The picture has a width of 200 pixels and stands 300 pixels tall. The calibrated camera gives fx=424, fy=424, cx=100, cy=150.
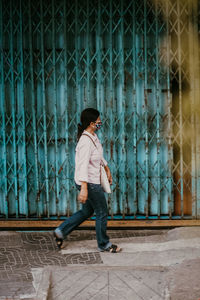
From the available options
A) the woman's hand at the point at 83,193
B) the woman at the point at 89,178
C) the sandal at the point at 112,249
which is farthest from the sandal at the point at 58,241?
the woman's hand at the point at 83,193

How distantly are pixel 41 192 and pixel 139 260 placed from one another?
91.1 inches

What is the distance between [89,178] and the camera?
5.69 metres

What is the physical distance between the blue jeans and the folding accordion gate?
121cm

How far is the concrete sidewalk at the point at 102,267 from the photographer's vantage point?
185 inches

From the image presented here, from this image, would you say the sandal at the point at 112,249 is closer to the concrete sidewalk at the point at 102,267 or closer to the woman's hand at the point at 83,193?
the concrete sidewalk at the point at 102,267

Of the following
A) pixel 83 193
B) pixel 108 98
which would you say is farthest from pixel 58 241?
pixel 108 98

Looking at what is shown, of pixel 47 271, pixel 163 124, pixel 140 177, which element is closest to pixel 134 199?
pixel 140 177

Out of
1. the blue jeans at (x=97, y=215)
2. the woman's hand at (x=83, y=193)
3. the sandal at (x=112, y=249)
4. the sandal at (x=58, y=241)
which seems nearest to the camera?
the woman's hand at (x=83, y=193)

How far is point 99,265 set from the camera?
211 inches

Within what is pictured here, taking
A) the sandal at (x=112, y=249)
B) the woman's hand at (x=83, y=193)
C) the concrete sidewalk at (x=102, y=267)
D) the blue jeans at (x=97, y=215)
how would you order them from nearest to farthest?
1. the concrete sidewalk at (x=102, y=267)
2. the woman's hand at (x=83, y=193)
3. the blue jeans at (x=97, y=215)
4. the sandal at (x=112, y=249)

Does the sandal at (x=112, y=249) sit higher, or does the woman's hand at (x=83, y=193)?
the woman's hand at (x=83, y=193)

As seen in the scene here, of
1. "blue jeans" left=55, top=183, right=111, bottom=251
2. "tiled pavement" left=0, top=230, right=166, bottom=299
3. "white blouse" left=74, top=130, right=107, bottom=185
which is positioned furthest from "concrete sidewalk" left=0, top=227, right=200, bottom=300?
"white blouse" left=74, top=130, right=107, bottom=185

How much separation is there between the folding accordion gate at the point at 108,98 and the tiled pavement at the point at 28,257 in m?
0.55

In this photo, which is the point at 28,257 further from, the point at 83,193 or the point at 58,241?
the point at 83,193
